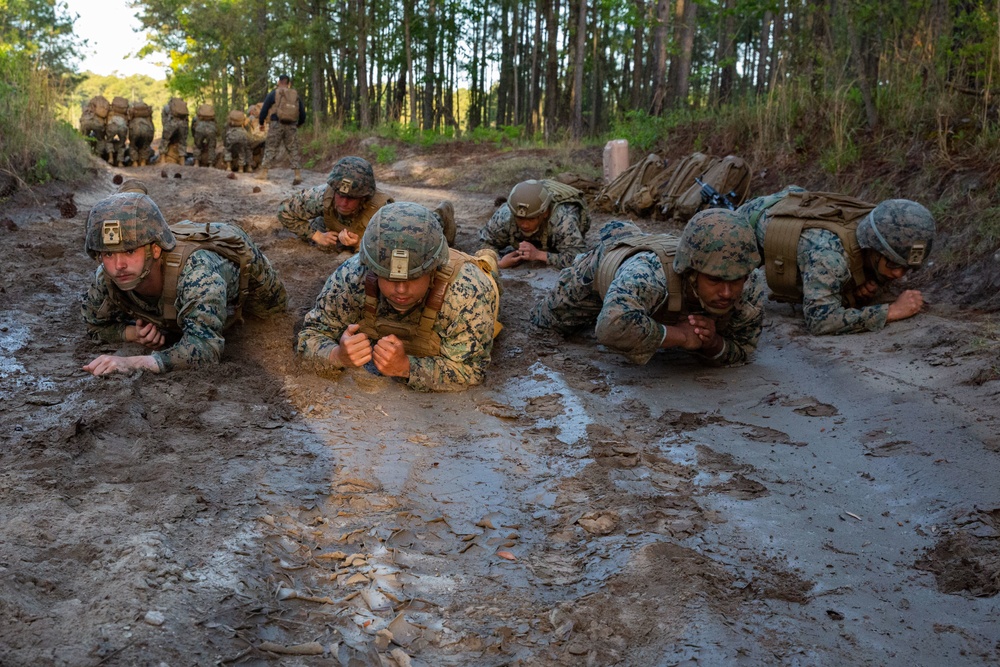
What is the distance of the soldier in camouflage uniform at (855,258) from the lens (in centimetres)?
550

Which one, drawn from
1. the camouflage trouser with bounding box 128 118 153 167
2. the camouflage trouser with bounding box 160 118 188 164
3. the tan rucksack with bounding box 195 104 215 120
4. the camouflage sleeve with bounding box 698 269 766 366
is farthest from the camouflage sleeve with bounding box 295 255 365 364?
the camouflage trouser with bounding box 160 118 188 164

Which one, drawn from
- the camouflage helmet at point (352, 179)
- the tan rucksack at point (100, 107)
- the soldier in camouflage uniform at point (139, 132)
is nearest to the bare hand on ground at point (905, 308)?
the camouflage helmet at point (352, 179)

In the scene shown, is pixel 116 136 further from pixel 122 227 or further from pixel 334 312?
pixel 334 312

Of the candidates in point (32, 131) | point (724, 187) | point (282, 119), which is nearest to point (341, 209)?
point (724, 187)

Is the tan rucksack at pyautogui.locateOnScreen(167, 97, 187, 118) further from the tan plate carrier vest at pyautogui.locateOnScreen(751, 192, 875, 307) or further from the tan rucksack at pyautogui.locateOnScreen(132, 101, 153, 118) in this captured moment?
the tan plate carrier vest at pyautogui.locateOnScreen(751, 192, 875, 307)

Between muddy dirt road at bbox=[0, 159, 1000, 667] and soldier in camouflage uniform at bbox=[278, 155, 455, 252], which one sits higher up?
soldier in camouflage uniform at bbox=[278, 155, 455, 252]

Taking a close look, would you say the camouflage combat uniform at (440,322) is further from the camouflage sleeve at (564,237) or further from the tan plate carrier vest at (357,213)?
the tan plate carrier vest at (357,213)

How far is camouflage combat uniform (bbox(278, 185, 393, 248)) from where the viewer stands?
8.03m

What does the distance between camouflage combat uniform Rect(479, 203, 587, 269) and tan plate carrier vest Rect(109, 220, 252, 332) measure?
3.38 m

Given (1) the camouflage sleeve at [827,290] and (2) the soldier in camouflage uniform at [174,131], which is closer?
(1) the camouflage sleeve at [827,290]

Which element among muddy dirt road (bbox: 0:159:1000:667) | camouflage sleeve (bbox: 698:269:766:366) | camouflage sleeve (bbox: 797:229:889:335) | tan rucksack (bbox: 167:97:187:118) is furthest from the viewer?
tan rucksack (bbox: 167:97:187:118)

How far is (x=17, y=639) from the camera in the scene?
6.90 feet

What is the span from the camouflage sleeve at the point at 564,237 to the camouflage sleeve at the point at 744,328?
2768 mm

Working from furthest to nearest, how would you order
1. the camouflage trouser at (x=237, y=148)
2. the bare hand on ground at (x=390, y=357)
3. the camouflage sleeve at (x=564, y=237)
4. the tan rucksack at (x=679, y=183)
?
1. the camouflage trouser at (x=237, y=148)
2. the tan rucksack at (x=679, y=183)
3. the camouflage sleeve at (x=564, y=237)
4. the bare hand on ground at (x=390, y=357)
